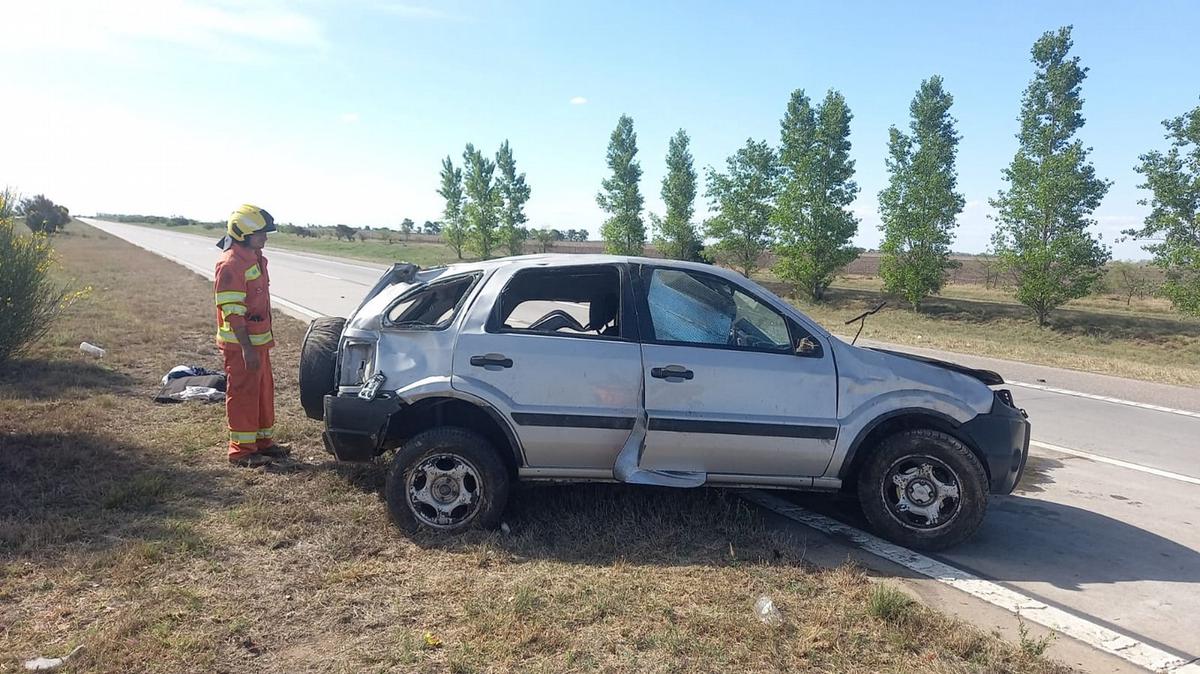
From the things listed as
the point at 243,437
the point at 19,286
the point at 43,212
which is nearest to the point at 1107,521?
the point at 243,437

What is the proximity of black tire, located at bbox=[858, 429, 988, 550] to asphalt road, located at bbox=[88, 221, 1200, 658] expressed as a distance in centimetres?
19

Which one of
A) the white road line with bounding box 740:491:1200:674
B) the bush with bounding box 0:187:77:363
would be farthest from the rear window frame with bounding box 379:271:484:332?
the bush with bounding box 0:187:77:363

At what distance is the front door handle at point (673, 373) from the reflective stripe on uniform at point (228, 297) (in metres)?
3.46

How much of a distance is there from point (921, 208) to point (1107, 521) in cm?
2942

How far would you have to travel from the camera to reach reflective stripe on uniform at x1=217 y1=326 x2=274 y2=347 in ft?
20.4

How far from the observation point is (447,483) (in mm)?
4758

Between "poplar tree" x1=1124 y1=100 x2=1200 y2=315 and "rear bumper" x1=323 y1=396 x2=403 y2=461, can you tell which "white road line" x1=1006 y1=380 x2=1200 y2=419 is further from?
"poplar tree" x1=1124 y1=100 x2=1200 y2=315

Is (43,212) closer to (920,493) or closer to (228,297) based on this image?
(228,297)

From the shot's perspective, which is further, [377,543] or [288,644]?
[377,543]

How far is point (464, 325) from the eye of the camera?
484 cm

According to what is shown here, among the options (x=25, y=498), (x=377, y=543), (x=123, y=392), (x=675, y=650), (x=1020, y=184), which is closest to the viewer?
(x=675, y=650)

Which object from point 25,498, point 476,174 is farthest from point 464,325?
point 476,174

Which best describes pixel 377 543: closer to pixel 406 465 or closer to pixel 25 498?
pixel 406 465

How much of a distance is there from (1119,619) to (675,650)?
2.31 metres
